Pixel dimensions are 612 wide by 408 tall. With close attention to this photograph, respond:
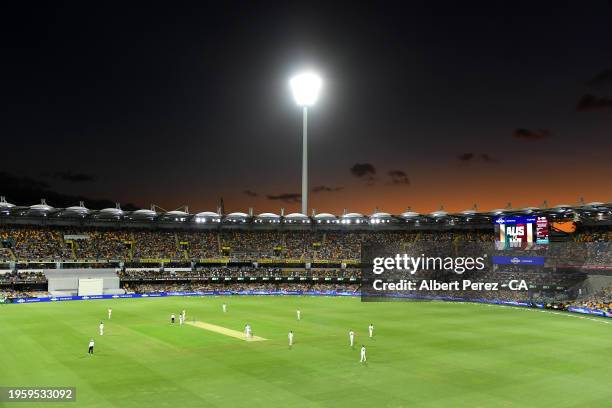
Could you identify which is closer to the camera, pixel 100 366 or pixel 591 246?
pixel 100 366

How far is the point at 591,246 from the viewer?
2731 inches

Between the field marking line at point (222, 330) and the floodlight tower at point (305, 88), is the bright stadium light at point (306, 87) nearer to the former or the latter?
the floodlight tower at point (305, 88)

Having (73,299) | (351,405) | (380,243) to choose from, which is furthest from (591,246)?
(73,299)

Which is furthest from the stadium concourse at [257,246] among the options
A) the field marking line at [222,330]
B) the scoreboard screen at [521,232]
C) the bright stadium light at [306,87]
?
the field marking line at [222,330]

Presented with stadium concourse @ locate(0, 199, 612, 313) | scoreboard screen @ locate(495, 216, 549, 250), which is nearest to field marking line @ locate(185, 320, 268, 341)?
stadium concourse @ locate(0, 199, 612, 313)

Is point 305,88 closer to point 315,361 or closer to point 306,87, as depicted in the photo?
point 306,87

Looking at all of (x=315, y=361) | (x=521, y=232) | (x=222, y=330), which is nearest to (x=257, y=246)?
(x=521, y=232)

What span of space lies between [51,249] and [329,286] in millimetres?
46829

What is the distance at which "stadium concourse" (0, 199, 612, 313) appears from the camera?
235 feet

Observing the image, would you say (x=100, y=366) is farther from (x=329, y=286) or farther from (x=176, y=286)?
(x=329, y=286)

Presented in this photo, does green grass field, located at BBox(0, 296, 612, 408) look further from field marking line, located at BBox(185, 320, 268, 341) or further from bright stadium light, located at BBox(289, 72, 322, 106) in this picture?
bright stadium light, located at BBox(289, 72, 322, 106)

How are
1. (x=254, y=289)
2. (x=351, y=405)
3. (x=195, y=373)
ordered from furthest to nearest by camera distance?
(x=254, y=289) < (x=195, y=373) < (x=351, y=405)

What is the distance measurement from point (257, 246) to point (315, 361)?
68185 mm

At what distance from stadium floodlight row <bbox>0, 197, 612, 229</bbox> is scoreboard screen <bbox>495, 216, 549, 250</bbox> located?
7.66m
